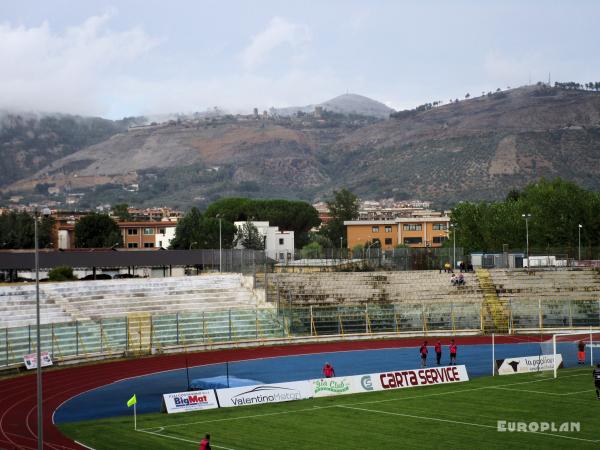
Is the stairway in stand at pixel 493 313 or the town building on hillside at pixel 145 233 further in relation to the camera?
the town building on hillside at pixel 145 233

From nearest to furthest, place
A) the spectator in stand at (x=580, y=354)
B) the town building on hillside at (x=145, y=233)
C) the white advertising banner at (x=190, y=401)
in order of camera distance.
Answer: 1. the white advertising banner at (x=190, y=401)
2. the spectator in stand at (x=580, y=354)
3. the town building on hillside at (x=145, y=233)

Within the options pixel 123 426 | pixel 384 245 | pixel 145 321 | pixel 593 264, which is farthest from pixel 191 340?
pixel 384 245

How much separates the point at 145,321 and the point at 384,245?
4455 inches

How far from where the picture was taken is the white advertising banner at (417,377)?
43.3 metres

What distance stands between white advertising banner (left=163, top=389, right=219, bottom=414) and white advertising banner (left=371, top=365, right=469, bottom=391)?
8.16 m

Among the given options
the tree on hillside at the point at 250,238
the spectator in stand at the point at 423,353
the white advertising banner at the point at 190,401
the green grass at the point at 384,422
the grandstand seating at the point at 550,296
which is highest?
the tree on hillside at the point at 250,238

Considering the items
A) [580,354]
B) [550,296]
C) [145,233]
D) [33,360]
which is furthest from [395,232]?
[33,360]

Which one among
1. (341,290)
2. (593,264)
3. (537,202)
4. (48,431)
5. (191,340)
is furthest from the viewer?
(537,202)

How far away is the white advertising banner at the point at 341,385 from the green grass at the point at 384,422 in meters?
0.54

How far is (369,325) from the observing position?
220 feet

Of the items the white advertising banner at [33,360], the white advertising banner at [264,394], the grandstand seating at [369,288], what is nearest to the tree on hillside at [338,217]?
the grandstand seating at [369,288]

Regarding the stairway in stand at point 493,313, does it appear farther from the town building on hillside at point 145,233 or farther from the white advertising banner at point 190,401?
the town building on hillside at point 145,233

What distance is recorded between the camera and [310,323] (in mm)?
65750

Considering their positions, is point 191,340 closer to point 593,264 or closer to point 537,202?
point 593,264
